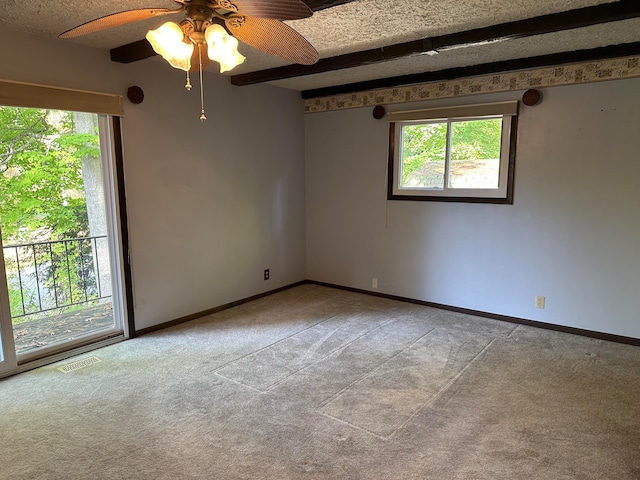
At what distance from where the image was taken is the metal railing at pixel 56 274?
3.10 m

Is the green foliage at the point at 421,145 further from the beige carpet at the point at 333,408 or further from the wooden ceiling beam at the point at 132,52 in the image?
the wooden ceiling beam at the point at 132,52

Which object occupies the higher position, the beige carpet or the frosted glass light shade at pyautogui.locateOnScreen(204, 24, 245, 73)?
the frosted glass light shade at pyautogui.locateOnScreen(204, 24, 245, 73)

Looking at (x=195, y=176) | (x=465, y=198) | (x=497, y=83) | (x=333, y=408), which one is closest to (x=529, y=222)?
(x=465, y=198)

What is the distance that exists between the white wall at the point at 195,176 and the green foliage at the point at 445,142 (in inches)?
54.2

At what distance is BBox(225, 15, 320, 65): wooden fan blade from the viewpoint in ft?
5.70

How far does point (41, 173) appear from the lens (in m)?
3.06

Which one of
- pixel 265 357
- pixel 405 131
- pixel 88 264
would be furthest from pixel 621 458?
pixel 88 264

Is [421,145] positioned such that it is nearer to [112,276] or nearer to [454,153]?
[454,153]

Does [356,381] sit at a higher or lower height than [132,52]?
lower

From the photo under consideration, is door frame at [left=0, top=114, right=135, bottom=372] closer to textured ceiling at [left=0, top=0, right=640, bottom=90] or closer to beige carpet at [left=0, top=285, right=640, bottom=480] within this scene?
beige carpet at [left=0, top=285, right=640, bottom=480]

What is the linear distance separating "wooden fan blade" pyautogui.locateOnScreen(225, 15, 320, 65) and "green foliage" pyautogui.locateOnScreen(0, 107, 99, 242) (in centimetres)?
199

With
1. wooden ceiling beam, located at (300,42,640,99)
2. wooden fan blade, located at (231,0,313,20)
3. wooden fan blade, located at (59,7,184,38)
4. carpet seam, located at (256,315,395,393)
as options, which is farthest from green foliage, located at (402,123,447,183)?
wooden fan blade, located at (59,7,184,38)

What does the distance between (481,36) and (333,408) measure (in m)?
2.58

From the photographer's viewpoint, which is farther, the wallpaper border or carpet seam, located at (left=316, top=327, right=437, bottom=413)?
the wallpaper border
